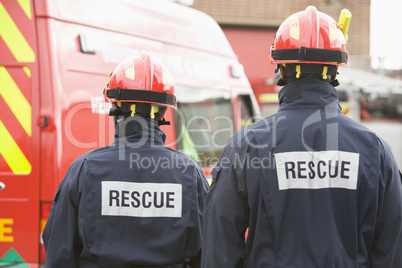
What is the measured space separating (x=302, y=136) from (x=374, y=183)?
1.12 ft

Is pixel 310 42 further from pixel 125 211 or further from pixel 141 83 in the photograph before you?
pixel 125 211

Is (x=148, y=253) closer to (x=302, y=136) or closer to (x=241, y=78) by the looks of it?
(x=302, y=136)

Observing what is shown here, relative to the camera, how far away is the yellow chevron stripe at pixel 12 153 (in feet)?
12.4

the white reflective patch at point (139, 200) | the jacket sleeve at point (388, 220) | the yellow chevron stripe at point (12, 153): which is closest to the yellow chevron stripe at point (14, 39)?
the yellow chevron stripe at point (12, 153)

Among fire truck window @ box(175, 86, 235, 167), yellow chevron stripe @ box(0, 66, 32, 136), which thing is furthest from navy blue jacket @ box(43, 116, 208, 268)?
fire truck window @ box(175, 86, 235, 167)

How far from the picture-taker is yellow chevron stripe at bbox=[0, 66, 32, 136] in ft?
12.4

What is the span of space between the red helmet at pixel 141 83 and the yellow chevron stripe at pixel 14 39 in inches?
45.0

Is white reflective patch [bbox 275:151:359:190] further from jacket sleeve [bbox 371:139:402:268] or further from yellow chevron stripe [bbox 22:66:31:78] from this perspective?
yellow chevron stripe [bbox 22:66:31:78]

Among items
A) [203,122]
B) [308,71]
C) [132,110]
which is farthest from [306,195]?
[203,122]

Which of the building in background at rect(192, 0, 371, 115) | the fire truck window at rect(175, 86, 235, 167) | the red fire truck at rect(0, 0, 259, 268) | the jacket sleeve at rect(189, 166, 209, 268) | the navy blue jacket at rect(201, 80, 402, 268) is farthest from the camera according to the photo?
the building in background at rect(192, 0, 371, 115)

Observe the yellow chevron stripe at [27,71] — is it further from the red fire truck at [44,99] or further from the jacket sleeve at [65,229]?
the jacket sleeve at [65,229]

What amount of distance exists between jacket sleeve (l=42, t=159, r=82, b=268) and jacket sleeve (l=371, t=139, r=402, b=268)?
1.34m

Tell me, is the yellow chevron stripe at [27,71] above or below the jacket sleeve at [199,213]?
above

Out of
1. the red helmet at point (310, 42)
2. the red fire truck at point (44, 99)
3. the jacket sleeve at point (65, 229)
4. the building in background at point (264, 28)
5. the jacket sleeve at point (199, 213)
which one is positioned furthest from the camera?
the building in background at point (264, 28)
